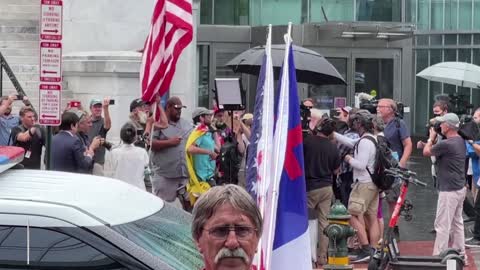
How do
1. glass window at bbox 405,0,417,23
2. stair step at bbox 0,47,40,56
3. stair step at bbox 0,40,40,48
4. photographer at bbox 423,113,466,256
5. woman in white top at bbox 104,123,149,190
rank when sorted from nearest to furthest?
1. woman in white top at bbox 104,123,149,190
2. photographer at bbox 423,113,466,256
3. stair step at bbox 0,47,40,56
4. stair step at bbox 0,40,40,48
5. glass window at bbox 405,0,417,23

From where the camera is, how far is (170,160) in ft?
41.6

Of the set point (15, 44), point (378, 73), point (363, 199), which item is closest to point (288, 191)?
point (363, 199)

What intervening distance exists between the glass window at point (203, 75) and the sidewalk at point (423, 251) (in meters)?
20.7

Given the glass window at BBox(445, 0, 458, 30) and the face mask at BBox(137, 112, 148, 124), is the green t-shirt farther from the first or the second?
the glass window at BBox(445, 0, 458, 30)

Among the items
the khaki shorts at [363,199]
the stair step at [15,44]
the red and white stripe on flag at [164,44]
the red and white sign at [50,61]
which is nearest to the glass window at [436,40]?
the stair step at [15,44]

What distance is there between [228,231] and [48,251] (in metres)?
1.18

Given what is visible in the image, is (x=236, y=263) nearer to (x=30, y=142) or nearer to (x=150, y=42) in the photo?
(x=150, y=42)

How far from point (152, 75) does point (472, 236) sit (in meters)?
6.14

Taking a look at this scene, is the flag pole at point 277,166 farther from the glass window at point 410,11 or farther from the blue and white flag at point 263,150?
the glass window at point 410,11

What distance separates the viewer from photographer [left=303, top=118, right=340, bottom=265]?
12.0m

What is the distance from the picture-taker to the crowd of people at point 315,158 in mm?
12031

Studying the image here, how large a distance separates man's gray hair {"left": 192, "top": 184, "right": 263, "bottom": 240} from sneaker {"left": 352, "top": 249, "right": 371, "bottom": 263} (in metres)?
9.34

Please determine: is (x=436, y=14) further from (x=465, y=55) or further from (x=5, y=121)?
(x=5, y=121)

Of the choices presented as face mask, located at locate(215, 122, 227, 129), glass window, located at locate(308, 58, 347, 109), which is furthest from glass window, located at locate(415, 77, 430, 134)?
face mask, located at locate(215, 122, 227, 129)
